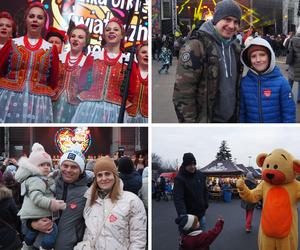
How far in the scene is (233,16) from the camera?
6.98 ft

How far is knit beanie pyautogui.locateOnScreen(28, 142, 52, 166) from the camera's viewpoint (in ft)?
7.73

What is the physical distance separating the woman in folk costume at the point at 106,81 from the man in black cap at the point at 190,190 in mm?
521

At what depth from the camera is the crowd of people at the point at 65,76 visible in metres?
2.51

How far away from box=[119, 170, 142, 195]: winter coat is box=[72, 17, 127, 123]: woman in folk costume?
0.35 m

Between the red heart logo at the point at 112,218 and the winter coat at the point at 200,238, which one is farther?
the winter coat at the point at 200,238

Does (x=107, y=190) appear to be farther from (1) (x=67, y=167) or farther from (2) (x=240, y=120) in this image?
(2) (x=240, y=120)

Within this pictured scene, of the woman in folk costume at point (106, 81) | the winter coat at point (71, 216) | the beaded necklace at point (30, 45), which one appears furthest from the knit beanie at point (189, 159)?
the beaded necklace at point (30, 45)

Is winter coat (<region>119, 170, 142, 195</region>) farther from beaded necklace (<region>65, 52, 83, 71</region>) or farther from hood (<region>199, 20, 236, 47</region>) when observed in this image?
hood (<region>199, 20, 236, 47</region>)

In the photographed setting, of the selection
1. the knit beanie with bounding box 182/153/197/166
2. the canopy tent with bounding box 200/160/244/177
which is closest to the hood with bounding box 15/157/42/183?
the knit beanie with bounding box 182/153/197/166

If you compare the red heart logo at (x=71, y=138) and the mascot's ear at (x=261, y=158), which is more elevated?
the red heart logo at (x=71, y=138)

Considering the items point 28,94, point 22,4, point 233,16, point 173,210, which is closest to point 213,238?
point 173,210

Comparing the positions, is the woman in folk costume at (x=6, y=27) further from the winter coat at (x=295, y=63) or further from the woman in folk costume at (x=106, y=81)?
the winter coat at (x=295, y=63)

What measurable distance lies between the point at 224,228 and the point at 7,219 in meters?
1.24

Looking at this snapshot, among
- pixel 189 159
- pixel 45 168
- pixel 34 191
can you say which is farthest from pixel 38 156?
pixel 189 159
